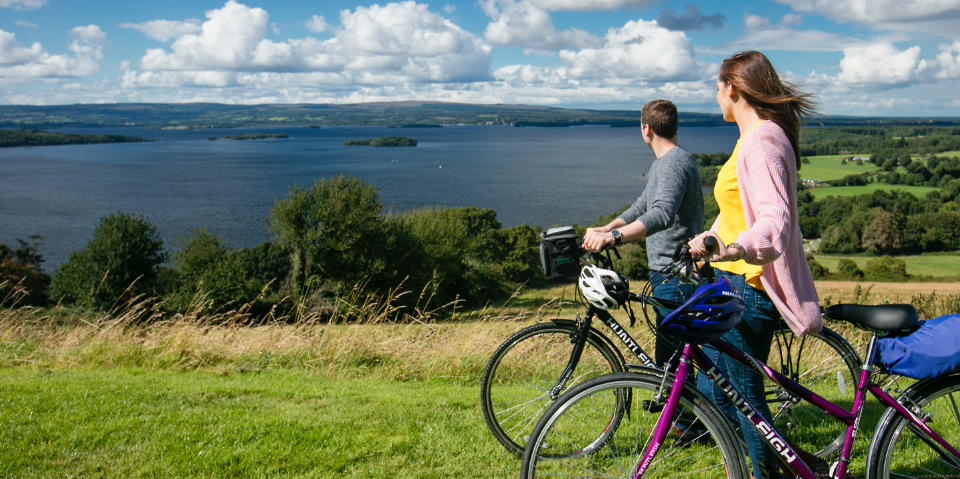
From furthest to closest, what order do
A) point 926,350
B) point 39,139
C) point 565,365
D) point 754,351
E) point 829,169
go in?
1. point 39,139
2. point 829,169
3. point 565,365
4. point 754,351
5. point 926,350

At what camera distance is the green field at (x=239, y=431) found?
127 inches

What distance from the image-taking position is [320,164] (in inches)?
4766

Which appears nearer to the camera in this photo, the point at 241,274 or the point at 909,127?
the point at 241,274

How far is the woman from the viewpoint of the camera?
226 centimetres

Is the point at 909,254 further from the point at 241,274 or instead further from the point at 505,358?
the point at 505,358

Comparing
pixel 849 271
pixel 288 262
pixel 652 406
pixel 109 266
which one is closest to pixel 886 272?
pixel 849 271

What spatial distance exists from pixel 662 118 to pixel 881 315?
1.66m

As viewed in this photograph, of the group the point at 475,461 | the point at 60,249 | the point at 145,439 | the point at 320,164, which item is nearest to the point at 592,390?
the point at 475,461

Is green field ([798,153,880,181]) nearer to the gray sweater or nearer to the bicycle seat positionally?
the gray sweater

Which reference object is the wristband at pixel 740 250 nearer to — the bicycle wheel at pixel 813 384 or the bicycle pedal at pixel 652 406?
the bicycle pedal at pixel 652 406

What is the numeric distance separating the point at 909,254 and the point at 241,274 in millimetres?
66231

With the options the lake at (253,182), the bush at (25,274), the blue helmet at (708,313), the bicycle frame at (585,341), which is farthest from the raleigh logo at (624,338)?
the lake at (253,182)

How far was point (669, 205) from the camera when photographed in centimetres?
319

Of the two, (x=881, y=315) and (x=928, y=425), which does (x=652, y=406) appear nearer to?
(x=881, y=315)
